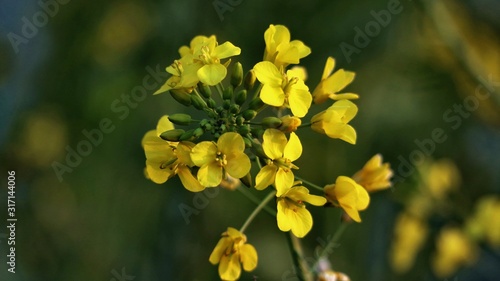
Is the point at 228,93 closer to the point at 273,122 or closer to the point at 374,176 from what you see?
the point at 273,122

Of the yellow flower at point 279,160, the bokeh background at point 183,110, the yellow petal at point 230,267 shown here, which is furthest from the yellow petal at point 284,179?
the bokeh background at point 183,110

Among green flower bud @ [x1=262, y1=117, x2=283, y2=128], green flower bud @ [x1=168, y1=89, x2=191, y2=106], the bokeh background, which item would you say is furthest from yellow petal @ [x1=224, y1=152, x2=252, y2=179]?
the bokeh background

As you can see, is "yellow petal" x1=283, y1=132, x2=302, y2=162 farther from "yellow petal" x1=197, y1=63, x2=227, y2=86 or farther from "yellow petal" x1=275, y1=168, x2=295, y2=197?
"yellow petal" x1=197, y1=63, x2=227, y2=86

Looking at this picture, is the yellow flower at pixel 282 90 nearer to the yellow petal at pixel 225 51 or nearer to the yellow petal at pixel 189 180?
the yellow petal at pixel 225 51

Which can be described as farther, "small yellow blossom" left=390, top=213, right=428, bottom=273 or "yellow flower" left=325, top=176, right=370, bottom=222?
"small yellow blossom" left=390, top=213, right=428, bottom=273

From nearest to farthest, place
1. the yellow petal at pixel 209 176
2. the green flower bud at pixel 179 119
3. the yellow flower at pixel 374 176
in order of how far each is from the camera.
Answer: the yellow petal at pixel 209 176, the green flower bud at pixel 179 119, the yellow flower at pixel 374 176

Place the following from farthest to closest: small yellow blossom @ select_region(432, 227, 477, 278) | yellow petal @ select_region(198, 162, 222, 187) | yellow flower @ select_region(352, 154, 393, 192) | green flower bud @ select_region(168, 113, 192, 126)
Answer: small yellow blossom @ select_region(432, 227, 477, 278)
yellow flower @ select_region(352, 154, 393, 192)
green flower bud @ select_region(168, 113, 192, 126)
yellow petal @ select_region(198, 162, 222, 187)

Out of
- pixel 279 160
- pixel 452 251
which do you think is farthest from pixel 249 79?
pixel 452 251
